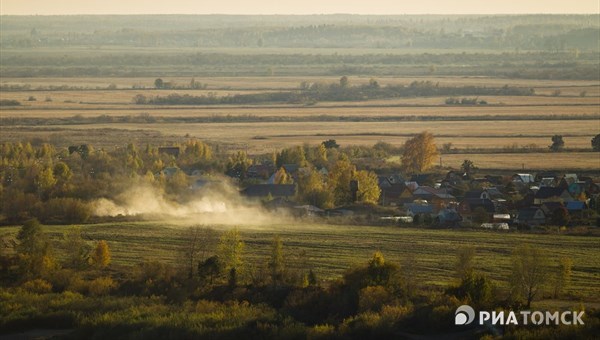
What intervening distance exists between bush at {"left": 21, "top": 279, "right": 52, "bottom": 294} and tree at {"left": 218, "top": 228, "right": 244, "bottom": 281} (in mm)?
3773

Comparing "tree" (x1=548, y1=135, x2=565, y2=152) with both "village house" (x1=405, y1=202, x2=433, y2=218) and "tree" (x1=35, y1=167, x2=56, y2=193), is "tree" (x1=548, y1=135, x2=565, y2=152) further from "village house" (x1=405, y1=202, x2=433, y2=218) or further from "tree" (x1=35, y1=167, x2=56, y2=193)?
"tree" (x1=35, y1=167, x2=56, y2=193)

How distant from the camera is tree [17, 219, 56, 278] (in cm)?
2662

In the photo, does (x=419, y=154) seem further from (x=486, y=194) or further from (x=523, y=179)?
(x=486, y=194)

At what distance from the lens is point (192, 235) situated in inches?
1163

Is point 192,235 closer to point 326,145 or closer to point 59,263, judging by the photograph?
point 59,263

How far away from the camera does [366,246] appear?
30.9 meters

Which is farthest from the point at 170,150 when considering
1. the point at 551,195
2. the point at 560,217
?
the point at 560,217

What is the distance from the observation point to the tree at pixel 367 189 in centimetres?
4041

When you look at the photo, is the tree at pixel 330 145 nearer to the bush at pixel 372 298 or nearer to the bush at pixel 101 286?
the bush at pixel 101 286

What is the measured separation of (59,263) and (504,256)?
35.0 feet

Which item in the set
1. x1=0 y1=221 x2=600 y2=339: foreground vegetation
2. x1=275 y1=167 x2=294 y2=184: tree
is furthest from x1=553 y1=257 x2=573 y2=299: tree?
x1=275 y1=167 x2=294 y2=184: tree

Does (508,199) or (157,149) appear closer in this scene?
(508,199)

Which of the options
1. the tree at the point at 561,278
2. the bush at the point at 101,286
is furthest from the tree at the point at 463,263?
the bush at the point at 101,286

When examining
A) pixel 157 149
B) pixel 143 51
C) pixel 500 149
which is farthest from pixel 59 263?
pixel 143 51
